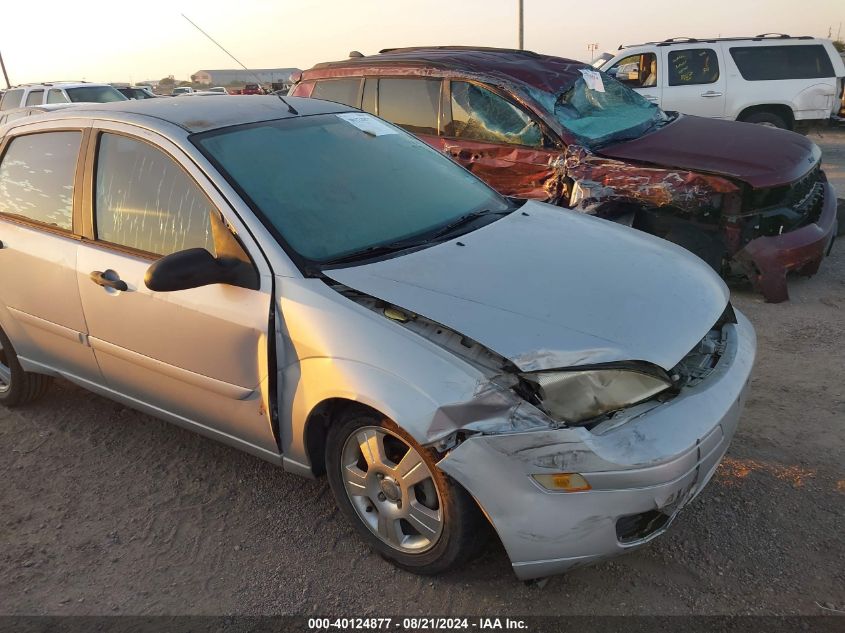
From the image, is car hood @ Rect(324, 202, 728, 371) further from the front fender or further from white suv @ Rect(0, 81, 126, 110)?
white suv @ Rect(0, 81, 126, 110)

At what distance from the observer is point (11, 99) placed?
15.6 m

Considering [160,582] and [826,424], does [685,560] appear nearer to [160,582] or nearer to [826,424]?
[826,424]

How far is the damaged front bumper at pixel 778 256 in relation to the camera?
4883mm

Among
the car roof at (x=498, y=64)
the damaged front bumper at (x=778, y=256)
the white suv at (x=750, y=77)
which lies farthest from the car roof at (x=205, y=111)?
the white suv at (x=750, y=77)

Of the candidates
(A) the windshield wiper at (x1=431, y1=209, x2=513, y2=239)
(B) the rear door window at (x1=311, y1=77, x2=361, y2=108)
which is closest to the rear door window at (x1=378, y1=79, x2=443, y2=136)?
(B) the rear door window at (x1=311, y1=77, x2=361, y2=108)

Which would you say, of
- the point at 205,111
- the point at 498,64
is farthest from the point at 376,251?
the point at 498,64

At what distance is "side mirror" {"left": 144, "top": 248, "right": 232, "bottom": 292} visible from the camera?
8.25 ft

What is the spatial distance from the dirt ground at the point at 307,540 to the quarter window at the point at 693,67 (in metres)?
Answer: 7.98

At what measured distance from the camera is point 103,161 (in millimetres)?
3217

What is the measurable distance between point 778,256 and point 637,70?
275 inches

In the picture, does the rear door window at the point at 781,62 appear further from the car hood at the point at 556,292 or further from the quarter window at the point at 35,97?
the quarter window at the point at 35,97

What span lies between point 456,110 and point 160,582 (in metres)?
4.37

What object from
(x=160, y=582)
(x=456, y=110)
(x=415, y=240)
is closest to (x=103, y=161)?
(x=415, y=240)

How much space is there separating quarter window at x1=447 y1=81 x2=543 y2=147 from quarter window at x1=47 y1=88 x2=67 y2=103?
1143 centimetres
